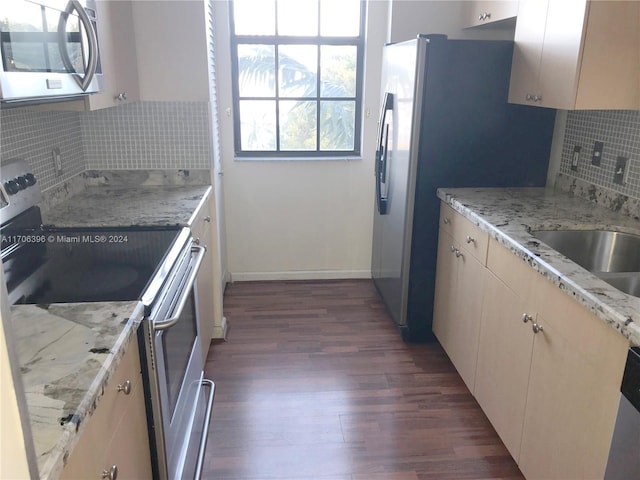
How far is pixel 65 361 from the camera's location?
1083mm

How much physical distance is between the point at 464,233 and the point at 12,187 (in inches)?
74.4

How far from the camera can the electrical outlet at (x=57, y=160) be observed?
2342 millimetres

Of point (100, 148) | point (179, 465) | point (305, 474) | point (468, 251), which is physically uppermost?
point (100, 148)

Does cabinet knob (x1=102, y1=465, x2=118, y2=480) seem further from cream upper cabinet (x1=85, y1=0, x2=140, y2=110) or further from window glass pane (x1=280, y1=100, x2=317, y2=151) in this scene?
window glass pane (x1=280, y1=100, x2=317, y2=151)

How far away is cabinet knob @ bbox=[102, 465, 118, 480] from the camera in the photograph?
1.11 metres

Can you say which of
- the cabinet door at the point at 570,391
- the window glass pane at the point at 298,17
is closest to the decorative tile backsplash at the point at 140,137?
the window glass pane at the point at 298,17

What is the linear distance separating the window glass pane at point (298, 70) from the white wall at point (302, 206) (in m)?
0.37

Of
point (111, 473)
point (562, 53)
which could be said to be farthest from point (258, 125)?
point (111, 473)

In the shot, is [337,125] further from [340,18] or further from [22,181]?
[22,181]

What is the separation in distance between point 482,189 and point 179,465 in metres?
1.98

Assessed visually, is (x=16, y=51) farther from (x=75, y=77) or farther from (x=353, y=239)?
(x=353, y=239)

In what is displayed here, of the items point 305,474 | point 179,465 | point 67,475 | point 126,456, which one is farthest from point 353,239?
point 67,475

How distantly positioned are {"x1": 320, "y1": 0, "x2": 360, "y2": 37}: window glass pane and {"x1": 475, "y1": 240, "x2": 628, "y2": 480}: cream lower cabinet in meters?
2.12

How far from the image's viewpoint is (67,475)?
0.90m
